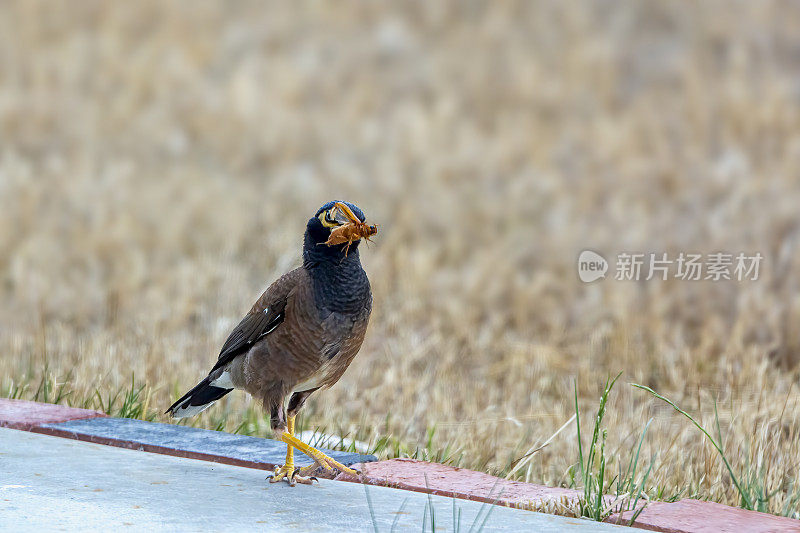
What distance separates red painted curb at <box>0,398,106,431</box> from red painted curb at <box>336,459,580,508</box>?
132 cm

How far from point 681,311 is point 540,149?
4164mm

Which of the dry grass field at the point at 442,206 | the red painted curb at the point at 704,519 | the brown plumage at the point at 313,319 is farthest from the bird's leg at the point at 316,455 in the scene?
the red painted curb at the point at 704,519

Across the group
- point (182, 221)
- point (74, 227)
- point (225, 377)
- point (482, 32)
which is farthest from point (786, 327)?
point (482, 32)

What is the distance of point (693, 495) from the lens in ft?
14.1

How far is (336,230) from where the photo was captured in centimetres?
384

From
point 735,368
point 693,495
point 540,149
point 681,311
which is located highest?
point 540,149

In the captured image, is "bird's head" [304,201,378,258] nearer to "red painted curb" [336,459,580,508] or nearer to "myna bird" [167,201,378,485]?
"myna bird" [167,201,378,485]

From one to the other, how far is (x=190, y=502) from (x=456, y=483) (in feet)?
3.05

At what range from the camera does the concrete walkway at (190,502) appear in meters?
3.42

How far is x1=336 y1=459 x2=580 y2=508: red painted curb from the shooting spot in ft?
12.6

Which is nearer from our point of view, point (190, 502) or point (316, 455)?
point (190, 502)

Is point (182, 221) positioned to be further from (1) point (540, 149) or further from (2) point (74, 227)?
(1) point (540, 149)

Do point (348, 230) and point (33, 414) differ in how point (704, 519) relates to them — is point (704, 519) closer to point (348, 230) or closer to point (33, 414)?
point (348, 230)

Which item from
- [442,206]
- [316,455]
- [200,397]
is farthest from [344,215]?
[442,206]
